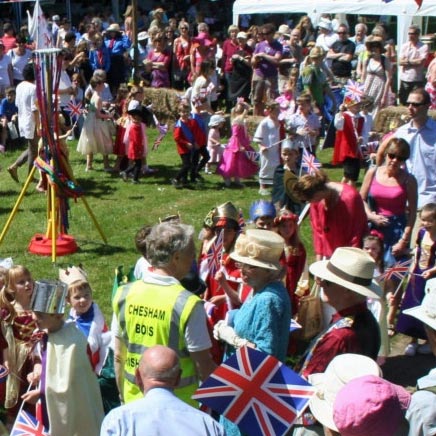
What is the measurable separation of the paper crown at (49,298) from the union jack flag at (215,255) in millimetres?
1889

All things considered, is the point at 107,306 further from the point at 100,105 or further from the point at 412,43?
the point at 412,43

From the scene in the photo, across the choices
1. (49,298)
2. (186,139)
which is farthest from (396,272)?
(186,139)

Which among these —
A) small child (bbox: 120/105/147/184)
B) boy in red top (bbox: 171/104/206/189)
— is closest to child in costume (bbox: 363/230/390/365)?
boy in red top (bbox: 171/104/206/189)

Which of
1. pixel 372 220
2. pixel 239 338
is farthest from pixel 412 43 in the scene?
pixel 239 338

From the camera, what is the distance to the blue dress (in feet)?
15.4

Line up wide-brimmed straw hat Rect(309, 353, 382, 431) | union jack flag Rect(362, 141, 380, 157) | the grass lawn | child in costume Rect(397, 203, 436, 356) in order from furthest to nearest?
union jack flag Rect(362, 141, 380, 157)
the grass lawn
child in costume Rect(397, 203, 436, 356)
wide-brimmed straw hat Rect(309, 353, 382, 431)

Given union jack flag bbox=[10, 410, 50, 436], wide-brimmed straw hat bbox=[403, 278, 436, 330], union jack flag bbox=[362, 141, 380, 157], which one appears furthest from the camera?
union jack flag bbox=[362, 141, 380, 157]

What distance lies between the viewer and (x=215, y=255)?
21.5ft

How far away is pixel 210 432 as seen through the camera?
354 centimetres

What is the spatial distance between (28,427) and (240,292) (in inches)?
73.1

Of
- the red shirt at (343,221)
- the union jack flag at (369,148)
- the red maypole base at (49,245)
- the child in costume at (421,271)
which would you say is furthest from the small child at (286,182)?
the red maypole base at (49,245)

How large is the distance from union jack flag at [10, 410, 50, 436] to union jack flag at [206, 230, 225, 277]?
78.4 inches

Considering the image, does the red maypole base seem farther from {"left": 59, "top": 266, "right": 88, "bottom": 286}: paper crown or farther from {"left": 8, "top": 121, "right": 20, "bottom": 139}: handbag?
{"left": 8, "top": 121, "right": 20, "bottom": 139}: handbag

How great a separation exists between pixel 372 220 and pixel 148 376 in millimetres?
4232
